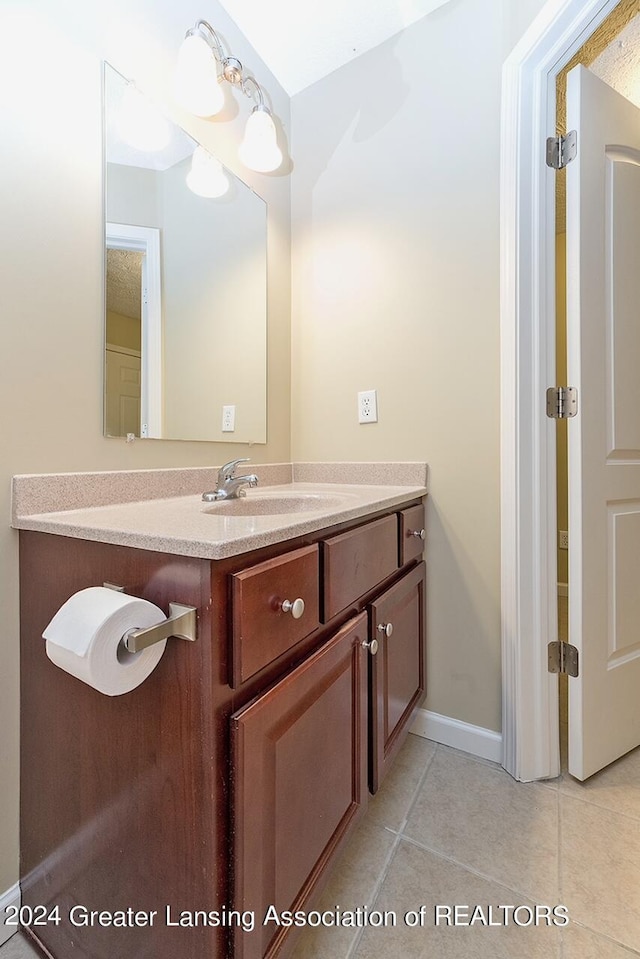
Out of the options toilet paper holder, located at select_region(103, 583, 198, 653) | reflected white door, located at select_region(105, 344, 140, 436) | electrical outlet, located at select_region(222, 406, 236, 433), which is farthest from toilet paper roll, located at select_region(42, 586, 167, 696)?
electrical outlet, located at select_region(222, 406, 236, 433)

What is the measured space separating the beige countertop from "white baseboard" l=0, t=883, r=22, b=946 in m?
0.76

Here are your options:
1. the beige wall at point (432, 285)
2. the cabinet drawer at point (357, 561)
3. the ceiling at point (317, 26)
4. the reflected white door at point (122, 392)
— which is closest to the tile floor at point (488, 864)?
the beige wall at point (432, 285)

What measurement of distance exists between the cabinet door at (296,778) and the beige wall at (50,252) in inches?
23.9

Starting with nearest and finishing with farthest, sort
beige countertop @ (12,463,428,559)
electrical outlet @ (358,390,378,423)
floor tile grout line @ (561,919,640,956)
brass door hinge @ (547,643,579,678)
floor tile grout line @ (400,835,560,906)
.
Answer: beige countertop @ (12,463,428,559) → floor tile grout line @ (561,919,640,956) → floor tile grout line @ (400,835,560,906) → brass door hinge @ (547,643,579,678) → electrical outlet @ (358,390,378,423)

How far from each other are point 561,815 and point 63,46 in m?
2.27

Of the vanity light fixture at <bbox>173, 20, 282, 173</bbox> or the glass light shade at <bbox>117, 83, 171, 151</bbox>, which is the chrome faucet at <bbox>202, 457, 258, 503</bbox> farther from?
the vanity light fixture at <bbox>173, 20, 282, 173</bbox>

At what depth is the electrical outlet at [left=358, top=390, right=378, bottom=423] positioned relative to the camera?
159cm

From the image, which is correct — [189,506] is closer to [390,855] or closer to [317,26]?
[390,855]

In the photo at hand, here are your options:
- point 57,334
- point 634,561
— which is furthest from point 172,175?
point 634,561

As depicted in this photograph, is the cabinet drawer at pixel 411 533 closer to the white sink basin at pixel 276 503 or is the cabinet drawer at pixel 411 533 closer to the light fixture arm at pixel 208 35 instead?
the white sink basin at pixel 276 503

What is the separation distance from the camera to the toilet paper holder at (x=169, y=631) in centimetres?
55

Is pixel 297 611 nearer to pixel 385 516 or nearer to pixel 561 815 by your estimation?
pixel 385 516

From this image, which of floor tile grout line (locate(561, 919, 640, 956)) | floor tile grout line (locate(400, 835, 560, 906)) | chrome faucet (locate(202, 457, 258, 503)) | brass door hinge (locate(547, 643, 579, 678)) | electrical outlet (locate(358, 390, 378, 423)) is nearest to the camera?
floor tile grout line (locate(561, 919, 640, 956))

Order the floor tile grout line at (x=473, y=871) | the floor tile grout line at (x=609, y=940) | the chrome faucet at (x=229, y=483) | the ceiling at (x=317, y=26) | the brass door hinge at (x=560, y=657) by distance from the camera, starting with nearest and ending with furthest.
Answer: the floor tile grout line at (x=609, y=940) < the floor tile grout line at (x=473, y=871) < the chrome faucet at (x=229, y=483) < the brass door hinge at (x=560, y=657) < the ceiling at (x=317, y=26)
